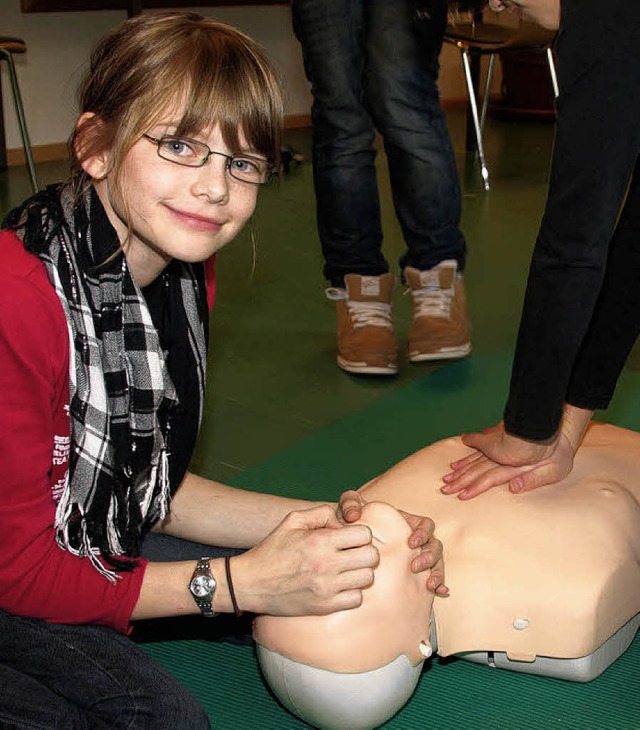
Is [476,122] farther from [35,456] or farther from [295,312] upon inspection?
[35,456]

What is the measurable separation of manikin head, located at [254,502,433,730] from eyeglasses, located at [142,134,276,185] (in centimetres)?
42

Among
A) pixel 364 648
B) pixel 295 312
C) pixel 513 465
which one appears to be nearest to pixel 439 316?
pixel 295 312

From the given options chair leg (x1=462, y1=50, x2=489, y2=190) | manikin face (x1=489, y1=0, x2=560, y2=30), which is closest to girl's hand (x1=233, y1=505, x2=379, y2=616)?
manikin face (x1=489, y1=0, x2=560, y2=30)

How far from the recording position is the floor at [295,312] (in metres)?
2.04

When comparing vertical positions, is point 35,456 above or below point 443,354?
above

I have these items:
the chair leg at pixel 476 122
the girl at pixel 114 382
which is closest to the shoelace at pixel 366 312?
the girl at pixel 114 382

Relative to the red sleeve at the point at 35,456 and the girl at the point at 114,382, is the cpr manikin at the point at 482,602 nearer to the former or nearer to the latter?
the girl at the point at 114,382

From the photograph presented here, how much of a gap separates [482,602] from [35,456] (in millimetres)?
566

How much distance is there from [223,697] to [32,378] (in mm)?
519

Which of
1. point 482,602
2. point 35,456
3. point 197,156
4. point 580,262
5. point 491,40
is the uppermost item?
point 197,156

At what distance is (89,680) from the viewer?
1.07m

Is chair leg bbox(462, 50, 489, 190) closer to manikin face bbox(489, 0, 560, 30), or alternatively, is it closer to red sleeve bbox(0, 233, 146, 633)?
manikin face bbox(489, 0, 560, 30)

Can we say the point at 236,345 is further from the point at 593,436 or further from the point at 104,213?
the point at 104,213

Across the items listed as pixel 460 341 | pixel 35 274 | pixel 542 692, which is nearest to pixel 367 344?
pixel 460 341
